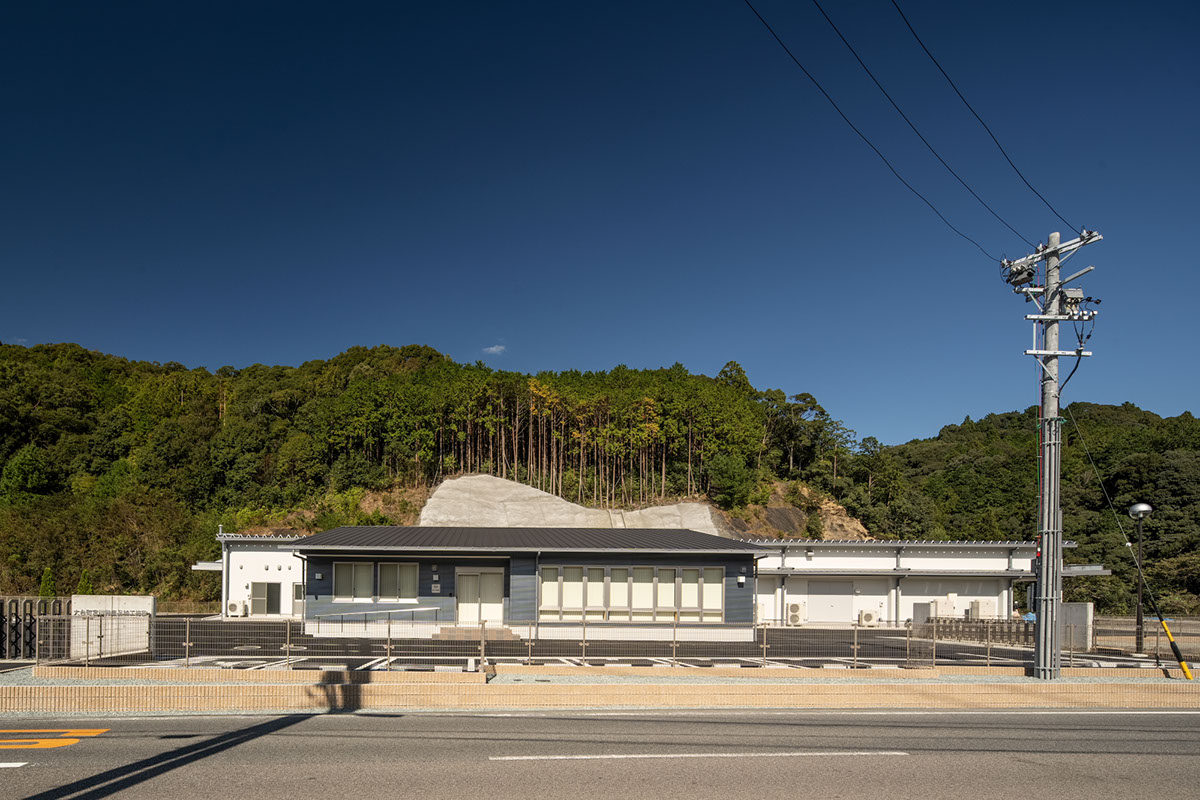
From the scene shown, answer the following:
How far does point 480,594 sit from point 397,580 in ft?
9.80

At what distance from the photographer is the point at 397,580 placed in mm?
28656

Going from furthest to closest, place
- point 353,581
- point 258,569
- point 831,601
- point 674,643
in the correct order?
point 831,601 < point 258,569 < point 353,581 < point 674,643

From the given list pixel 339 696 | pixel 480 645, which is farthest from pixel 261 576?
pixel 339 696

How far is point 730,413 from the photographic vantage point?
206 feet

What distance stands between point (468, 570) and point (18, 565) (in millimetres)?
31852

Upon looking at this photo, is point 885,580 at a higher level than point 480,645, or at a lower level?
lower

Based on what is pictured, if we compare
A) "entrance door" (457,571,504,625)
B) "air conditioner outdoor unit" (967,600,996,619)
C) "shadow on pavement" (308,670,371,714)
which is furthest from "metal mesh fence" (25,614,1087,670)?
"air conditioner outdoor unit" (967,600,996,619)

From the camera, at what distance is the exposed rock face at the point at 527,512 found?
4966cm

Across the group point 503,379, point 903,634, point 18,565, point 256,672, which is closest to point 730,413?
point 503,379

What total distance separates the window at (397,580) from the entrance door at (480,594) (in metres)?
1.67

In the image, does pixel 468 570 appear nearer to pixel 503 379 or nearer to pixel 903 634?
pixel 903 634

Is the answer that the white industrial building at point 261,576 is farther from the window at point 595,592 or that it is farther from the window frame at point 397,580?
the window at point 595,592

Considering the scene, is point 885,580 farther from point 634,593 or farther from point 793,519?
point 793,519

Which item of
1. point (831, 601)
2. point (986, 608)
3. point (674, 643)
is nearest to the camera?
point (674, 643)
